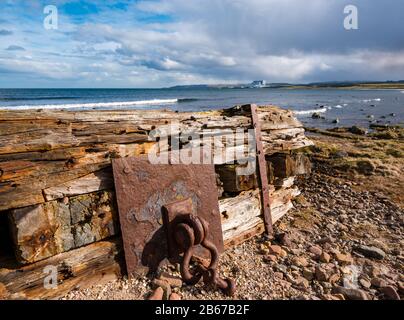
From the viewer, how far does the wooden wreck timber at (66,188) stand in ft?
8.11

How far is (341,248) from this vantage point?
12.8ft

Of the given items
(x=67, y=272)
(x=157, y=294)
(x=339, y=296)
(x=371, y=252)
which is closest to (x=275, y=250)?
(x=339, y=296)

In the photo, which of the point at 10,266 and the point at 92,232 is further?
the point at 92,232

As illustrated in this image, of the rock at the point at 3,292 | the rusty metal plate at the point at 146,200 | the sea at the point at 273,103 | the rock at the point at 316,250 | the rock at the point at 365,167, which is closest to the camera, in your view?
the rock at the point at 3,292

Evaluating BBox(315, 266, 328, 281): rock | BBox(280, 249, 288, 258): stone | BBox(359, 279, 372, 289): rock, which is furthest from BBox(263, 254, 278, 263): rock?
BBox(359, 279, 372, 289): rock

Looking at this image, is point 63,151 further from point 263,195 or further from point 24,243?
point 263,195

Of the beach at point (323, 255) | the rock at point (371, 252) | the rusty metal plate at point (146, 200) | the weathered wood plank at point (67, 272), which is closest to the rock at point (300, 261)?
the beach at point (323, 255)

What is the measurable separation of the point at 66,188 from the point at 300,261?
2.51 meters

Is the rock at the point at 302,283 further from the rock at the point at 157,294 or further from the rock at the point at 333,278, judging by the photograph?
the rock at the point at 157,294

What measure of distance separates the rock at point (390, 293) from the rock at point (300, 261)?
2.42 ft

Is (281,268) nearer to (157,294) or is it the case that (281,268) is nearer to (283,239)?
(283,239)

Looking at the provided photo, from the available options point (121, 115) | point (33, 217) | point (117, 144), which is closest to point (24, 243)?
point (33, 217)

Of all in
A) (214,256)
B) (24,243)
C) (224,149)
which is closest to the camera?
(24,243)

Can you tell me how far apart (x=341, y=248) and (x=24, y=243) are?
3.39 meters
